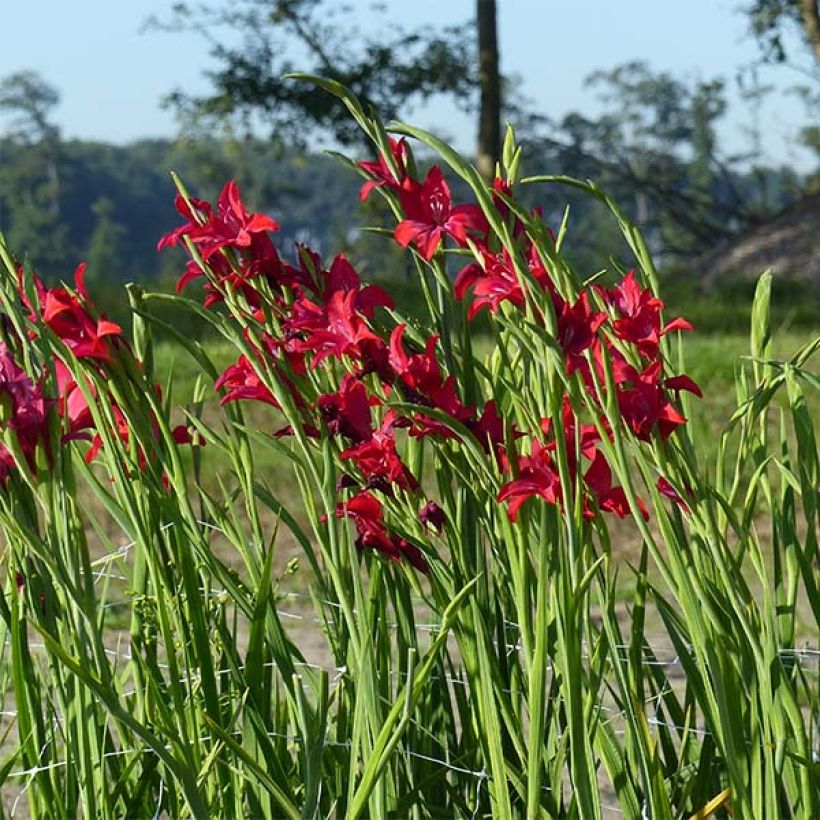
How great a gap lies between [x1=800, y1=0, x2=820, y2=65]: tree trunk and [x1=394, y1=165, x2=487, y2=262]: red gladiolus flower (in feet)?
35.7

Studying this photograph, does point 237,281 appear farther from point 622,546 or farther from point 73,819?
point 622,546

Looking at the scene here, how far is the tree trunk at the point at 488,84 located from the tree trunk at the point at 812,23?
8.36 feet

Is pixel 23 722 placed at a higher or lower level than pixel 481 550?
lower

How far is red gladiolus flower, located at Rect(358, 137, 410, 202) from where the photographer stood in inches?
47.9

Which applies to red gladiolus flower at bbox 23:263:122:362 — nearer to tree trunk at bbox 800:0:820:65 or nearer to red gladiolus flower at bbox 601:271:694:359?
red gladiolus flower at bbox 601:271:694:359

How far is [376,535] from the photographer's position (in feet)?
3.98

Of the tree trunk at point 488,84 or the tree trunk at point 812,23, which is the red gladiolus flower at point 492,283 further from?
the tree trunk at point 812,23

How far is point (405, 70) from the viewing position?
41.1 ft

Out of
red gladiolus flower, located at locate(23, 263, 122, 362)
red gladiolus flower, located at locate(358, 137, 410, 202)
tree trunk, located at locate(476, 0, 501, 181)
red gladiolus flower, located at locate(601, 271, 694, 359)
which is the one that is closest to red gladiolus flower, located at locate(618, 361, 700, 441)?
red gladiolus flower, located at locate(601, 271, 694, 359)

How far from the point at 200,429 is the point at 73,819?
0.38 meters

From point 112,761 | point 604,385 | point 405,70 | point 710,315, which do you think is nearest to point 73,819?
point 112,761

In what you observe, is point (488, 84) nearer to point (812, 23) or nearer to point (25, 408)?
point (812, 23)

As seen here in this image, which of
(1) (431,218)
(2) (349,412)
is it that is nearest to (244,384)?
(2) (349,412)

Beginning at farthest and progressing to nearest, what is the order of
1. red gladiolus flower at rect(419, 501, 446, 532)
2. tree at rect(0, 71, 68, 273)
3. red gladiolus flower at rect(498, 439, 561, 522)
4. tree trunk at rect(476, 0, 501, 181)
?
1. tree at rect(0, 71, 68, 273)
2. tree trunk at rect(476, 0, 501, 181)
3. red gladiolus flower at rect(419, 501, 446, 532)
4. red gladiolus flower at rect(498, 439, 561, 522)
